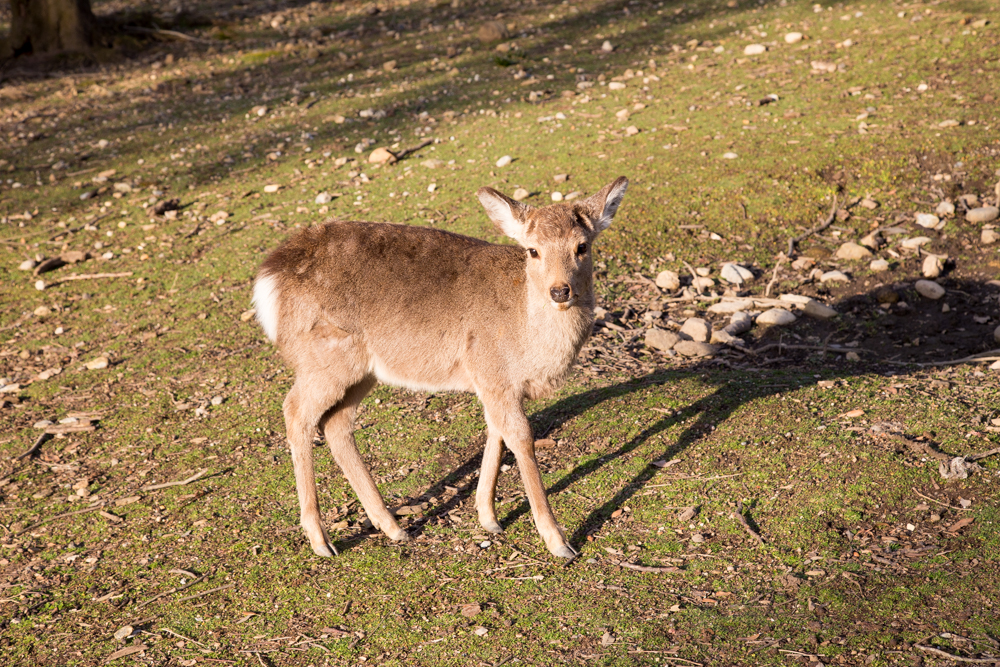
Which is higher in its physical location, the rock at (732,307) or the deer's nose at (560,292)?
the deer's nose at (560,292)

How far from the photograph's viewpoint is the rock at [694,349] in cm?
775

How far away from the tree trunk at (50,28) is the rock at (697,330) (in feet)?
49.7

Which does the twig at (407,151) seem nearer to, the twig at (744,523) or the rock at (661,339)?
the rock at (661,339)

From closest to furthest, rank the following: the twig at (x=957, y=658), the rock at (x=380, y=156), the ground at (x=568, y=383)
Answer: the twig at (x=957, y=658) → the ground at (x=568, y=383) → the rock at (x=380, y=156)

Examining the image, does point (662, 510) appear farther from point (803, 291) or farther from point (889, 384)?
point (803, 291)

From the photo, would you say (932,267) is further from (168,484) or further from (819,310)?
(168,484)

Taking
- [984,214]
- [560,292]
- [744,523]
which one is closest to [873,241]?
[984,214]

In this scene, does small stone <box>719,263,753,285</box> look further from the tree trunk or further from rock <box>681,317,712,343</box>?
the tree trunk

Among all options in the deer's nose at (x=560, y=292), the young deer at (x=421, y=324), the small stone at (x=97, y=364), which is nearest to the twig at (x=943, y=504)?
the young deer at (x=421, y=324)

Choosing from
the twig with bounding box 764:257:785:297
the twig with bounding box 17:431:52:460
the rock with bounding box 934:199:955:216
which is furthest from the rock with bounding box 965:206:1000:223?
the twig with bounding box 17:431:52:460

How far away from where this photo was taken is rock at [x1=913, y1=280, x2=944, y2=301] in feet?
27.0

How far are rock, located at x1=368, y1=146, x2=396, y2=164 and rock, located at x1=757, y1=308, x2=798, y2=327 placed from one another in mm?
5701

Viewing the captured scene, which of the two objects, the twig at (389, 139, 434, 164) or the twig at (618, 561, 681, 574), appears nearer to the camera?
the twig at (618, 561, 681, 574)

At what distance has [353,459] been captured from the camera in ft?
19.4
